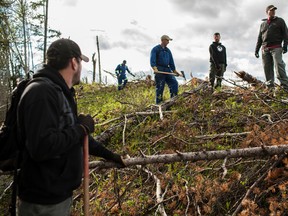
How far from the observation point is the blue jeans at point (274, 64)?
23.8 feet

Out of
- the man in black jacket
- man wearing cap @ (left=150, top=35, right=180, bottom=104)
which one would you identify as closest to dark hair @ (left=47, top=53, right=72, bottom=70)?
man wearing cap @ (left=150, top=35, right=180, bottom=104)

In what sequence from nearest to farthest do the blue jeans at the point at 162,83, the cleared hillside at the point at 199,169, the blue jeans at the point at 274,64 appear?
the cleared hillside at the point at 199,169 < the blue jeans at the point at 274,64 < the blue jeans at the point at 162,83

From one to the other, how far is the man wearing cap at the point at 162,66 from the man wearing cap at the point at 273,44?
8.18ft

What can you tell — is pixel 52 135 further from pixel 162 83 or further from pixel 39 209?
pixel 162 83

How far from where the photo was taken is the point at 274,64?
24.4 feet

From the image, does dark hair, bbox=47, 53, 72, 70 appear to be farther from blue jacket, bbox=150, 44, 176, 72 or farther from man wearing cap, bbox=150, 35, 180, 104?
blue jacket, bbox=150, 44, 176, 72

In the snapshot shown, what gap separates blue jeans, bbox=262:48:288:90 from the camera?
725 cm

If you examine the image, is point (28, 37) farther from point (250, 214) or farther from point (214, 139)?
point (250, 214)

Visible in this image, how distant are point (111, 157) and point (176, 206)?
1.49 meters

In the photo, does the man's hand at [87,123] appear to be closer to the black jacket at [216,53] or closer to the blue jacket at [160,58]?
the blue jacket at [160,58]

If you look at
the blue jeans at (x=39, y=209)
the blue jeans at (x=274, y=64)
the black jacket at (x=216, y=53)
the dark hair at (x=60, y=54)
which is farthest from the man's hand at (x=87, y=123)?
the black jacket at (x=216, y=53)

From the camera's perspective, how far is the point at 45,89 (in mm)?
1905

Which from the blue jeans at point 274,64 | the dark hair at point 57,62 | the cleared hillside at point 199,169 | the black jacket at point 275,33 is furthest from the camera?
the black jacket at point 275,33

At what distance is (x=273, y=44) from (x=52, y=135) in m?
7.17
